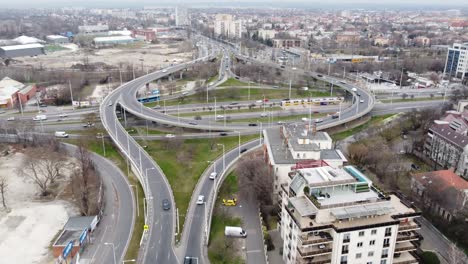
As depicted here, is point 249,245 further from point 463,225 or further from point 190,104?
point 190,104

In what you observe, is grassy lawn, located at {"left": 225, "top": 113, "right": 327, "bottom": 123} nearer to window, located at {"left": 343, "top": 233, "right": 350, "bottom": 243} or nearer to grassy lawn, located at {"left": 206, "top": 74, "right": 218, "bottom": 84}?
grassy lawn, located at {"left": 206, "top": 74, "right": 218, "bottom": 84}

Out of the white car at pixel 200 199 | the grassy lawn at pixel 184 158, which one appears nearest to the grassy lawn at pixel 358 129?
the grassy lawn at pixel 184 158

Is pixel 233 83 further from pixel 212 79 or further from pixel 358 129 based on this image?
pixel 358 129

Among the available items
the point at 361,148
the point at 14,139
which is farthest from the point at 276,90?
the point at 14,139

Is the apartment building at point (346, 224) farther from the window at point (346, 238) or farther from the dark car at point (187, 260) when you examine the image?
the dark car at point (187, 260)

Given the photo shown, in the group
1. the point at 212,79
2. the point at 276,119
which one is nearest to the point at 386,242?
the point at 276,119

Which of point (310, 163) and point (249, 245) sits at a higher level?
point (310, 163)
